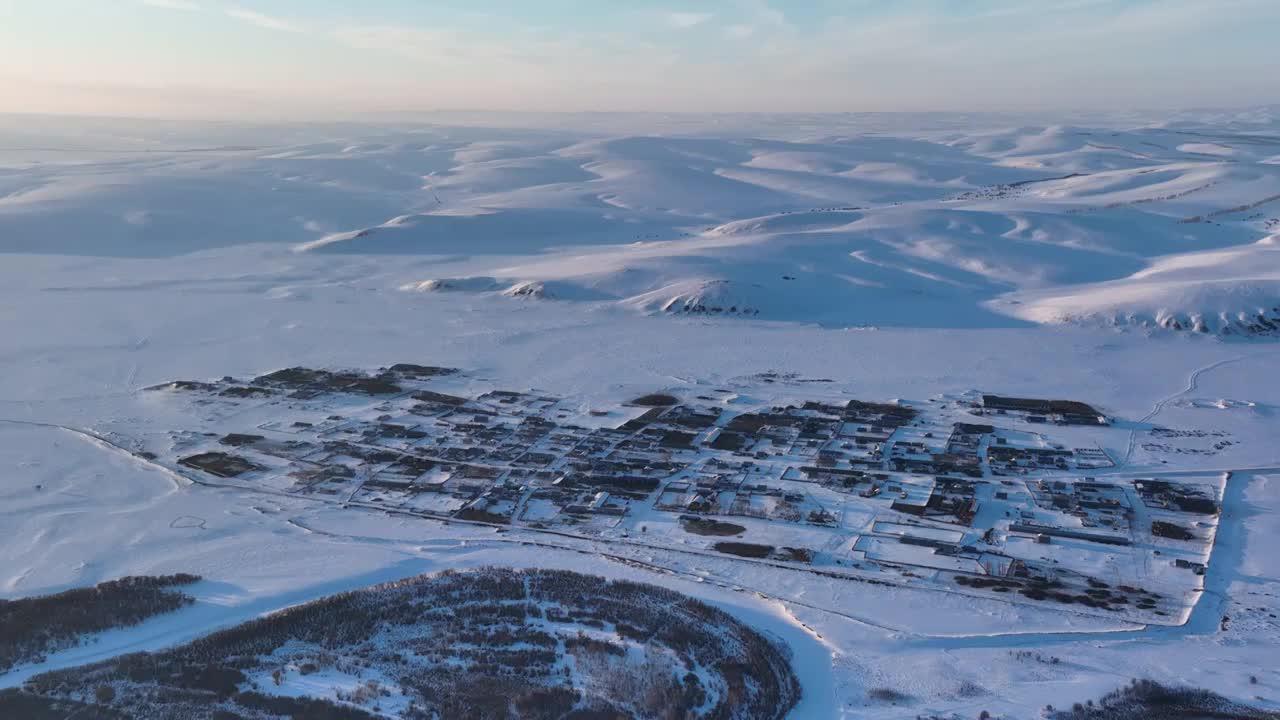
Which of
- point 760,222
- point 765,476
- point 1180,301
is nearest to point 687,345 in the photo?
point 765,476

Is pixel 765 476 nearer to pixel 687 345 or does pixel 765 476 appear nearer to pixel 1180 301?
pixel 687 345

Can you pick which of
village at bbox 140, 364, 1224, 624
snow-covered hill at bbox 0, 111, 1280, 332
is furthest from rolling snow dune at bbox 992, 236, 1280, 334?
village at bbox 140, 364, 1224, 624

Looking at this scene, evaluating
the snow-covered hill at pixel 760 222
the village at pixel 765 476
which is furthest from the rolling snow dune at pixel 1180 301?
the village at pixel 765 476

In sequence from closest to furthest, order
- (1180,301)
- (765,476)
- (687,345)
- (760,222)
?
(765,476) → (687,345) → (1180,301) → (760,222)

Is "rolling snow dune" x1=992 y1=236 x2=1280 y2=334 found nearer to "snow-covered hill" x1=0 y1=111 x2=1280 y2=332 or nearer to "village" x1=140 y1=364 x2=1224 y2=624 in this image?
"snow-covered hill" x1=0 y1=111 x2=1280 y2=332

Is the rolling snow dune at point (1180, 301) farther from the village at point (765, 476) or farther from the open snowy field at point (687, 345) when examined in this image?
the village at point (765, 476)

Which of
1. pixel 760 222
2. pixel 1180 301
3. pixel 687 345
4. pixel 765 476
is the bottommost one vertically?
pixel 765 476

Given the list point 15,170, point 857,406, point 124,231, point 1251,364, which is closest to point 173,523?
point 857,406
